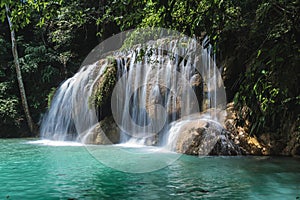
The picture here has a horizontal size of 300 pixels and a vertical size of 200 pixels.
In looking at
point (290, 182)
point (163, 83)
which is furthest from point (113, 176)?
point (163, 83)

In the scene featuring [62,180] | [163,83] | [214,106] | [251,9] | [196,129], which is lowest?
[62,180]

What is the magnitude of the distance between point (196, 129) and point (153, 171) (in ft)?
8.57

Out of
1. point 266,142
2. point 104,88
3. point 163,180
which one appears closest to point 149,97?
point 104,88

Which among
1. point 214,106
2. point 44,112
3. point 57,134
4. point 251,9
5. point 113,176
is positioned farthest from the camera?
point 44,112

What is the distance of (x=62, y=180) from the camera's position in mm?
5559

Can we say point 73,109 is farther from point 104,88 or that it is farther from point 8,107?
point 8,107

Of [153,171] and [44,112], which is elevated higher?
[44,112]

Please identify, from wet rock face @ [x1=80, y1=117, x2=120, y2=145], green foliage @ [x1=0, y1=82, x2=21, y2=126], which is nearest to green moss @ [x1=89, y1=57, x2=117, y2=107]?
wet rock face @ [x1=80, y1=117, x2=120, y2=145]

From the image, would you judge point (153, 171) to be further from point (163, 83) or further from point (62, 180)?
point (163, 83)

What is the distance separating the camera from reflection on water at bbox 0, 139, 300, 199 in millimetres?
4613

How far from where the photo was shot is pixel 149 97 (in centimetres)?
1159

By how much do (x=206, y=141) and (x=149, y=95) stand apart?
3.79 m

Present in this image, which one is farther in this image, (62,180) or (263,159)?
(263,159)

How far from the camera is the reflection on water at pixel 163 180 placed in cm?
461
